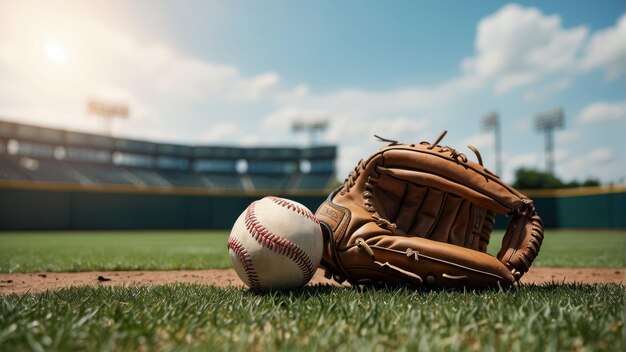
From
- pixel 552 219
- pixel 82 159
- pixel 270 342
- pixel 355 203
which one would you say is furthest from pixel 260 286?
pixel 82 159

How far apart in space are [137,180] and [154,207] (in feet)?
57.6

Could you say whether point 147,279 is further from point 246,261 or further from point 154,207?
point 154,207

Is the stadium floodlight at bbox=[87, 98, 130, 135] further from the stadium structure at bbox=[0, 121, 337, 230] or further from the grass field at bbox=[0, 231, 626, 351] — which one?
the grass field at bbox=[0, 231, 626, 351]

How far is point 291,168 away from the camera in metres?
38.0

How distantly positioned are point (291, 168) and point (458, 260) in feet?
118

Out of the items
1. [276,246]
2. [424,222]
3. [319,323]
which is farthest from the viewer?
[424,222]

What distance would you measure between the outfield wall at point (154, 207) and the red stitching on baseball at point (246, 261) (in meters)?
14.0

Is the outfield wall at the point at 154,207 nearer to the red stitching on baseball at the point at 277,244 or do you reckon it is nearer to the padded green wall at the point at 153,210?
the padded green wall at the point at 153,210

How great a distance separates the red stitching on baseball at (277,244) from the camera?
191 centimetres

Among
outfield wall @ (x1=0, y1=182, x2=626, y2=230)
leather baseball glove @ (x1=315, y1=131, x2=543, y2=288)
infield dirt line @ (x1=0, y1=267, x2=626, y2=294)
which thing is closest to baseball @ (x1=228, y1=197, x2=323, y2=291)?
leather baseball glove @ (x1=315, y1=131, x2=543, y2=288)

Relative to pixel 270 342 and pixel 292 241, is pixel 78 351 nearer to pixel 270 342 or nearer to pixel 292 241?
pixel 270 342

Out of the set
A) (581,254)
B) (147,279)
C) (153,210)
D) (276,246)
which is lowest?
(153,210)

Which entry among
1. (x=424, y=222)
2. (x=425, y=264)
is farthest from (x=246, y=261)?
(x=424, y=222)

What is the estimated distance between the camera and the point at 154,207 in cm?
1561
